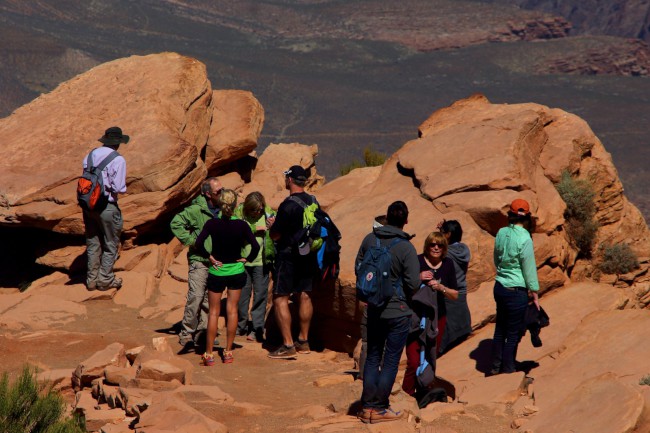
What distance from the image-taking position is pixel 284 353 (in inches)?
376

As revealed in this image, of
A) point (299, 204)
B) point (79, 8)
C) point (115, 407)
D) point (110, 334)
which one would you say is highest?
point (299, 204)

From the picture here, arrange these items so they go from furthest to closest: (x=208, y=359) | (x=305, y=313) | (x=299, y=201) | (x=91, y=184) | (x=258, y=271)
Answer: (x=91, y=184), (x=258, y=271), (x=305, y=313), (x=299, y=201), (x=208, y=359)

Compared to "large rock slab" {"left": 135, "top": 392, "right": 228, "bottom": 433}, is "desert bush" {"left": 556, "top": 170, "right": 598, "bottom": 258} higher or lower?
higher

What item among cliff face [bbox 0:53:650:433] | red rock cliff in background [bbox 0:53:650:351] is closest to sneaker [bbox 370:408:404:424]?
cliff face [bbox 0:53:650:433]

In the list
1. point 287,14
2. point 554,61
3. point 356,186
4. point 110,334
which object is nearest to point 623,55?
point 554,61

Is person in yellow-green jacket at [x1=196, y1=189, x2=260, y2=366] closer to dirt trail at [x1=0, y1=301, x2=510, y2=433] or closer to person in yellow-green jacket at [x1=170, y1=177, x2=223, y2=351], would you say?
dirt trail at [x1=0, y1=301, x2=510, y2=433]

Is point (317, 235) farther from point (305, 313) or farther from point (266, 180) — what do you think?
point (266, 180)

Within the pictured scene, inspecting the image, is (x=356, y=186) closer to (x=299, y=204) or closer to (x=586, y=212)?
(x=586, y=212)

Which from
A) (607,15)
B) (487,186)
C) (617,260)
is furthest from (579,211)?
(607,15)

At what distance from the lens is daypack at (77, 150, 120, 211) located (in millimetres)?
11211

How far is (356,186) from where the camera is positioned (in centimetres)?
1468

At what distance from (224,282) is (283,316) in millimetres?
891

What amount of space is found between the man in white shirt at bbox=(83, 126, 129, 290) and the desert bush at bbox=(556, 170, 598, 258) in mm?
5690

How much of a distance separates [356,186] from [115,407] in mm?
7805
